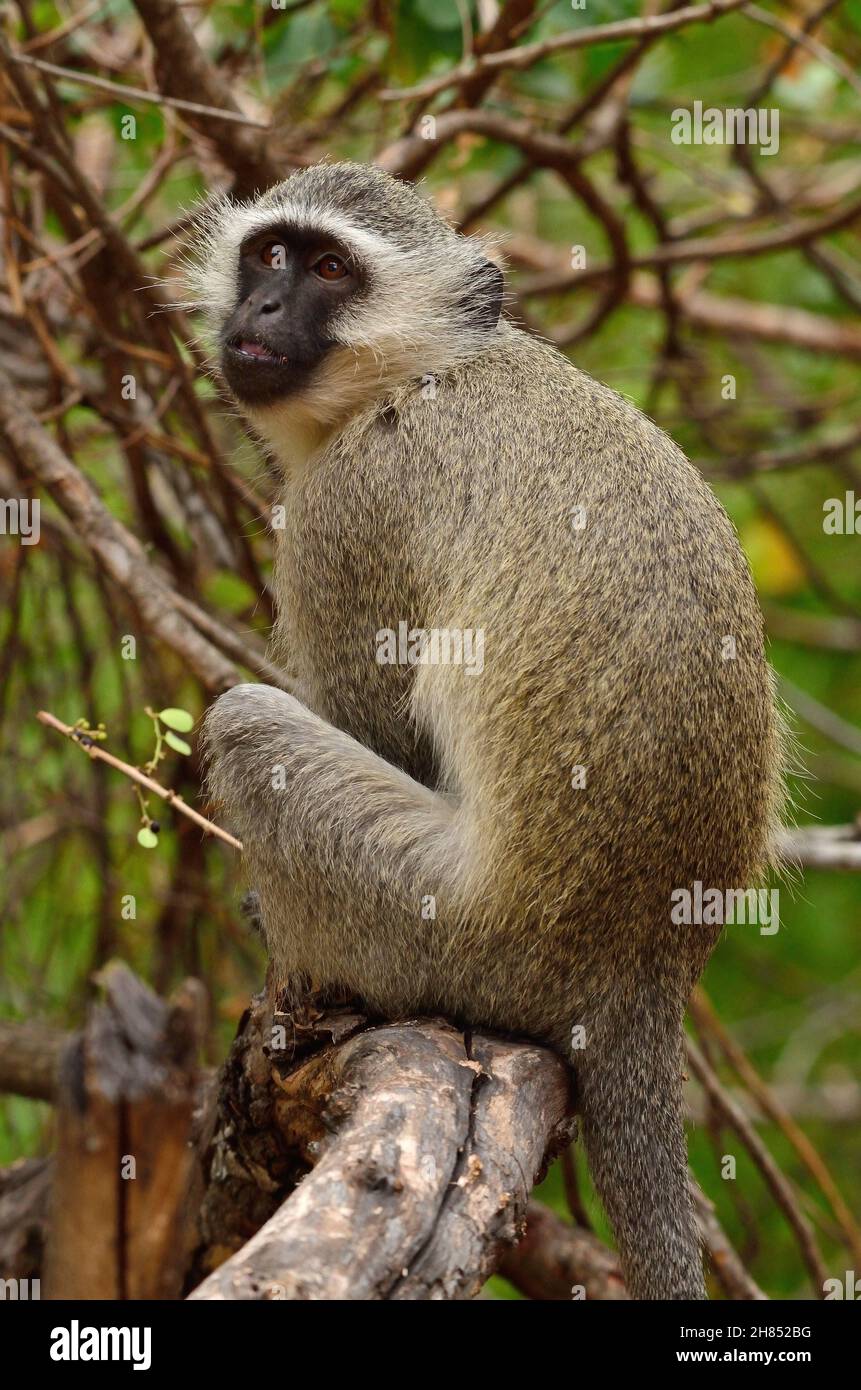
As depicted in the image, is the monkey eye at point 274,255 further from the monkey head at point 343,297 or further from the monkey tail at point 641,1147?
the monkey tail at point 641,1147

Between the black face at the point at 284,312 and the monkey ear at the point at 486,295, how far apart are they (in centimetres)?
36

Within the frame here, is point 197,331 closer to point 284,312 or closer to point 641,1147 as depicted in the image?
point 284,312

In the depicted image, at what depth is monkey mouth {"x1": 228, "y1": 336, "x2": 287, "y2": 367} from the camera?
14.3 feet

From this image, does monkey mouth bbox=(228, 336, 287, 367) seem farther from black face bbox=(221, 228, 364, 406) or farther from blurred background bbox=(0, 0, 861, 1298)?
blurred background bbox=(0, 0, 861, 1298)

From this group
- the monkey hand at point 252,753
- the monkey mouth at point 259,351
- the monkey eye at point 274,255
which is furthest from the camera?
the monkey eye at point 274,255

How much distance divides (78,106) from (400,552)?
2.76 metres

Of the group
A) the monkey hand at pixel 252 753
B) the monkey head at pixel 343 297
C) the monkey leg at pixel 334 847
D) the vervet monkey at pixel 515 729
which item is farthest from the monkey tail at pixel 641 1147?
the monkey head at pixel 343 297

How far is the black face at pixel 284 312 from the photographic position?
436 centimetres

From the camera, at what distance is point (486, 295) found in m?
4.63

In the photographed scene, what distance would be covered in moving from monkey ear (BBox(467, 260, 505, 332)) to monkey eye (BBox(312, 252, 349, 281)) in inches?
16.3

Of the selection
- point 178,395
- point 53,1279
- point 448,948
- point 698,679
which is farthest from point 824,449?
point 53,1279

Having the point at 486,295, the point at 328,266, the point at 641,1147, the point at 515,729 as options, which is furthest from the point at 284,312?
the point at 641,1147

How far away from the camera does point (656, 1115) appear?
372cm

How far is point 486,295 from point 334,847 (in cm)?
186
